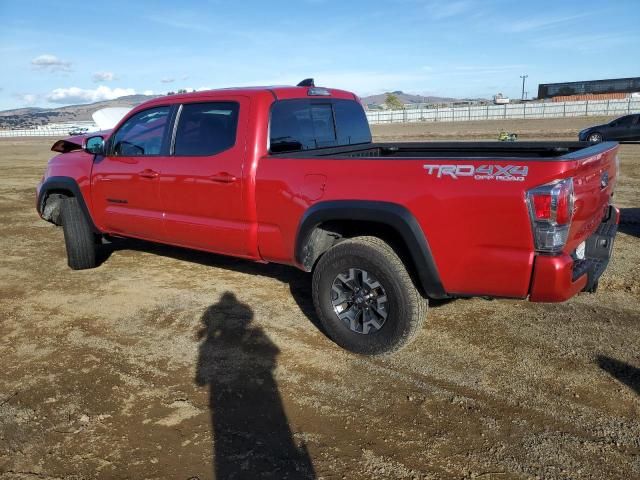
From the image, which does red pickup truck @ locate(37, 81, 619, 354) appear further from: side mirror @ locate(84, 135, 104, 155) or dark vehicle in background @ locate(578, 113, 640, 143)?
dark vehicle in background @ locate(578, 113, 640, 143)

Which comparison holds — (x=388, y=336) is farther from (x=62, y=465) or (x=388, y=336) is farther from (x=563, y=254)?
(x=62, y=465)

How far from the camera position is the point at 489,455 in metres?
2.60

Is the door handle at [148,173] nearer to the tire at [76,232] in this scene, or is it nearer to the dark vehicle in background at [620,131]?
the tire at [76,232]

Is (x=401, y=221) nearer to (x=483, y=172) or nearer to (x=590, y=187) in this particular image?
(x=483, y=172)

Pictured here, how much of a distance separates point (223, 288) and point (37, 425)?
2.39 m

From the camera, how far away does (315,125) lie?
4.69 metres

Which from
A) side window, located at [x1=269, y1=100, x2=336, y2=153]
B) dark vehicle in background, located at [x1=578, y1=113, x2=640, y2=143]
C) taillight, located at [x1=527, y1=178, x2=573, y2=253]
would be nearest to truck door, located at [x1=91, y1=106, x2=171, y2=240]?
side window, located at [x1=269, y1=100, x2=336, y2=153]

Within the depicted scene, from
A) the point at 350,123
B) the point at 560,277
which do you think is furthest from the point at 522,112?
the point at 560,277

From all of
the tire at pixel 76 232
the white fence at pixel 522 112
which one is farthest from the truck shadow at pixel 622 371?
the white fence at pixel 522 112

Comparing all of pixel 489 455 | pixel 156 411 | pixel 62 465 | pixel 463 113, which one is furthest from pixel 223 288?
pixel 463 113

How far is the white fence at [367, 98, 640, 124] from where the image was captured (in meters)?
45.5

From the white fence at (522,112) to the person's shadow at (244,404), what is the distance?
4905 cm

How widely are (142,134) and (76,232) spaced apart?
1560 mm

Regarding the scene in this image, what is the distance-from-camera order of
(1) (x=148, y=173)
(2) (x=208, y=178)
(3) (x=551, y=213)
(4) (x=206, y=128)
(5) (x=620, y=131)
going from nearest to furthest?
(3) (x=551, y=213) < (2) (x=208, y=178) < (4) (x=206, y=128) < (1) (x=148, y=173) < (5) (x=620, y=131)
